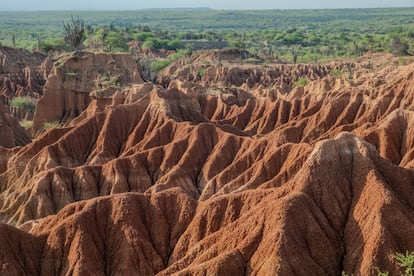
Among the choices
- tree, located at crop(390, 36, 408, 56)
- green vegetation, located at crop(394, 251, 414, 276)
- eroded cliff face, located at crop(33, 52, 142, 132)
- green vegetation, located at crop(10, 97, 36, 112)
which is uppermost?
green vegetation, located at crop(394, 251, 414, 276)

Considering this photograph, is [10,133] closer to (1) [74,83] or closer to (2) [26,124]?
(1) [74,83]

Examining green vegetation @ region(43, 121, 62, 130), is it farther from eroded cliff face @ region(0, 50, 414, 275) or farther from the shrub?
eroded cliff face @ region(0, 50, 414, 275)

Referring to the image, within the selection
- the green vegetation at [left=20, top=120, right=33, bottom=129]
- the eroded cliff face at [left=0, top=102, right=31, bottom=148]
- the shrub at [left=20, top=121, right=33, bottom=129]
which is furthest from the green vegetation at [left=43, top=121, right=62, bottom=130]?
the shrub at [left=20, top=121, right=33, bottom=129]

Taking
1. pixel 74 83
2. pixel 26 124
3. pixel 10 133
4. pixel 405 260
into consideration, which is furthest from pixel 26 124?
Result: pixel 405 260

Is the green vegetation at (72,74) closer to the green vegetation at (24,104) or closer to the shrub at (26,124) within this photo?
the shrub at (26,124)

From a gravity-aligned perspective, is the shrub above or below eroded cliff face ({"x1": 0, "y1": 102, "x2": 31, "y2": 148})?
below

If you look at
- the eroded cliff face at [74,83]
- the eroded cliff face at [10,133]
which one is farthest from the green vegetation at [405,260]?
the eroded cliff face at [74,83]

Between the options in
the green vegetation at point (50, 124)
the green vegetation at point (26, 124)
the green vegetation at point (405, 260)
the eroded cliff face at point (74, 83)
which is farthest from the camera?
the green vegetation at point (26, 124)

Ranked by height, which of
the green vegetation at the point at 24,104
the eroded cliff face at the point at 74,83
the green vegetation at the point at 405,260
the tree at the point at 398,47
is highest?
the green vegetation at the point at 405,260

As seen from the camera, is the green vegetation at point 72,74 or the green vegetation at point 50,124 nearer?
the green vegetation at point 50,124
